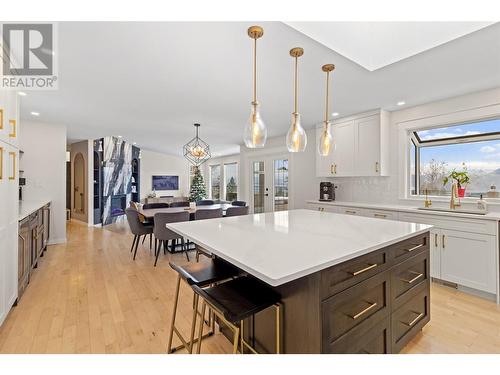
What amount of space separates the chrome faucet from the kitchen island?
61.7 inches

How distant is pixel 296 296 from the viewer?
1.27m

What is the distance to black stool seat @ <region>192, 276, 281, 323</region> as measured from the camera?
1211mm

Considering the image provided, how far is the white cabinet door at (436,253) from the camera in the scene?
285 centimetres

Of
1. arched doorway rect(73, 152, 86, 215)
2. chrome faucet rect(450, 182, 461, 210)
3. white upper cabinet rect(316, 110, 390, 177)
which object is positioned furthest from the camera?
arched doorway rect(73, 152, 86, 215)

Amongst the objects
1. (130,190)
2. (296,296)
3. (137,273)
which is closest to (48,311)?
(137,273)

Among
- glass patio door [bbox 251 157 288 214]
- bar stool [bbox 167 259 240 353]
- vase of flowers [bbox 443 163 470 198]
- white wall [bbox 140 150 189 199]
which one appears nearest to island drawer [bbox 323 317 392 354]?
bar stool [bbox 167 259 240 353]

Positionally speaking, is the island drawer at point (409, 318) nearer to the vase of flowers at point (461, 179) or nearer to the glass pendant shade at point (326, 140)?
Result: the glass pendant shade at point (326, 140)

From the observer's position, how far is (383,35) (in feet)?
5.56

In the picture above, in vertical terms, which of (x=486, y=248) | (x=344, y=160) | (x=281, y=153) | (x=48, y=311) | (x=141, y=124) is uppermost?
(x=141, y=124)

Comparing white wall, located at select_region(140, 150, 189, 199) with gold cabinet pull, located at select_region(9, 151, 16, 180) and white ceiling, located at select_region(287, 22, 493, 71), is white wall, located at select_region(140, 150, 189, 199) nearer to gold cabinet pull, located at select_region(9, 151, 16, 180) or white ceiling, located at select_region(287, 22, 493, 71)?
gold cabinet pull, located at select_region(9, 151, 16, 180)

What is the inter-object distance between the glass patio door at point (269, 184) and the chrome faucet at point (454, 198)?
124 inches

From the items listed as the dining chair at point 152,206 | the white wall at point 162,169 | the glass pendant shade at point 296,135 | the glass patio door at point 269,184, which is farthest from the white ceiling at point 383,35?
the white wall at point 162,169
